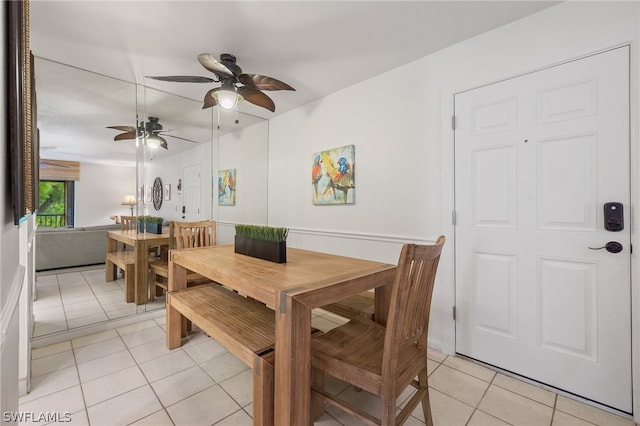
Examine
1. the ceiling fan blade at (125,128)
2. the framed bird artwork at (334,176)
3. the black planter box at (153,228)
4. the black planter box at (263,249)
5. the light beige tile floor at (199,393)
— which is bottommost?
the light beige tile floor at (199,393)

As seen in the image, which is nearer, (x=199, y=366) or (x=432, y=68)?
(x=199, y=366)

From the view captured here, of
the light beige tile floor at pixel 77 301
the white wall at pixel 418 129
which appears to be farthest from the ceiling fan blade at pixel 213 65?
the light beige tile floor at pixel 77 301

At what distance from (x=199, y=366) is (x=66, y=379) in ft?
2.82

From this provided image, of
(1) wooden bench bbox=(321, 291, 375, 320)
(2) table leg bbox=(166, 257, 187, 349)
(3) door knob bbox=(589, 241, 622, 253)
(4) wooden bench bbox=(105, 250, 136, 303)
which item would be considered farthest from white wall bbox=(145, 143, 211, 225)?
(3) door knob bbox=(589, 241, 622, 253)

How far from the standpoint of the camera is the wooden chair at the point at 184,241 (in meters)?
2.74

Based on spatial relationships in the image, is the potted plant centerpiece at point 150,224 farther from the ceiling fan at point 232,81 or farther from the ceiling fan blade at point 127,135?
the ceiling fan at point 232,81

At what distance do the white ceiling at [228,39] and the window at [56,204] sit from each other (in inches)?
12.2

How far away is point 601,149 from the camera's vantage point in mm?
1688

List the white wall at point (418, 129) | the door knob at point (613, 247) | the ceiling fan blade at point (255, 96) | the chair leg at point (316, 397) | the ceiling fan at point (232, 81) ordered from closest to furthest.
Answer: the chair leg at point (316, 397) → the door knob at point (613, 247) → the white wall at point (418, 129) → the ceiling fan at point (232, 81) → the ceiling fan blade at point (255, 96)

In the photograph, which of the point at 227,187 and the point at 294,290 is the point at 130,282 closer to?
the point at 227,187

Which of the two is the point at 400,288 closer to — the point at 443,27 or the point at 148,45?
the point at 443,27

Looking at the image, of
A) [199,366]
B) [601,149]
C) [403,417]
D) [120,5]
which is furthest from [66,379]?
[601,149]

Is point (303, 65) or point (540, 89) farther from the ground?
point (303, 65)

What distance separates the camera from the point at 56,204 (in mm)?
2830
